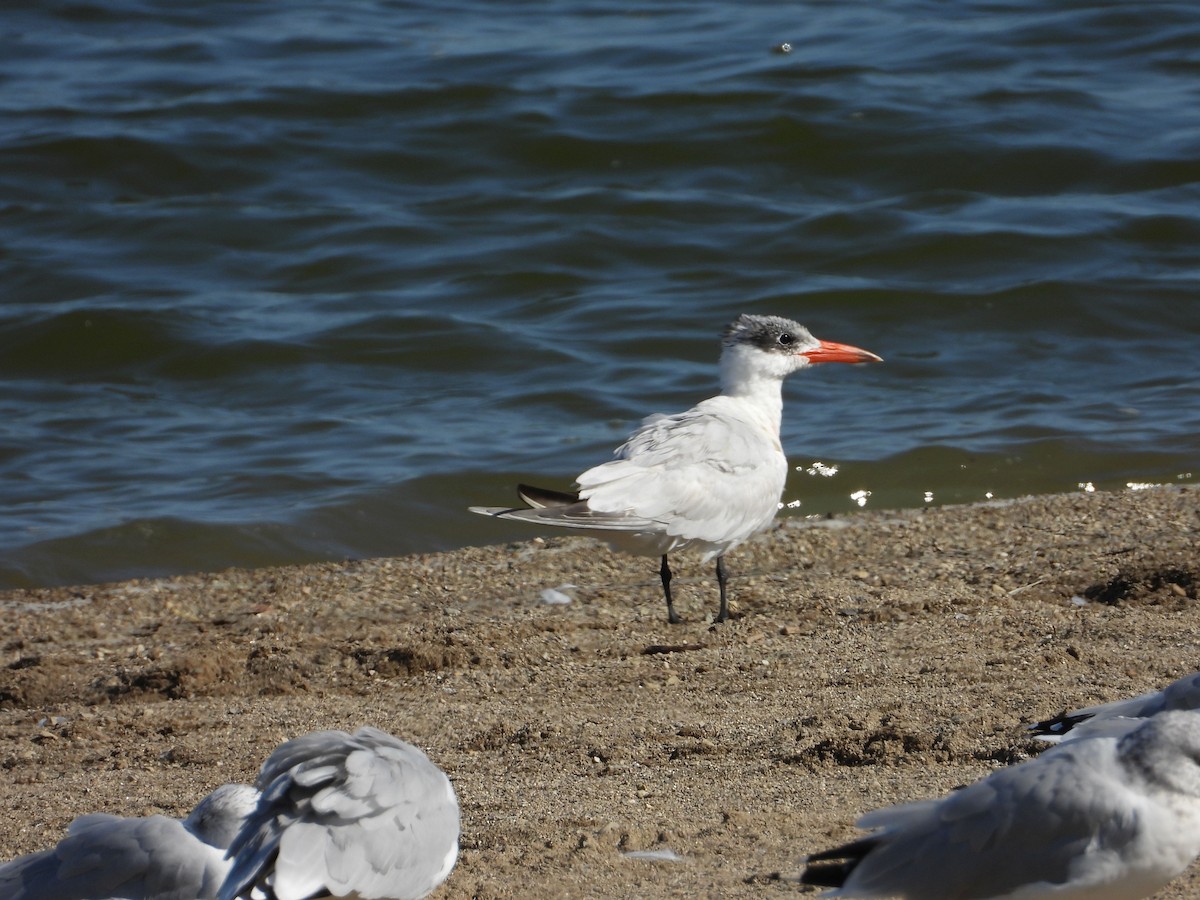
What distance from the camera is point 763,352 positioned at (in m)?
7.61

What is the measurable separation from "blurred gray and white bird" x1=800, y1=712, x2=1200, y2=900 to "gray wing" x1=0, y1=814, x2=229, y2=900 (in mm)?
1288

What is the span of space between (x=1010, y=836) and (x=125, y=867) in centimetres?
182

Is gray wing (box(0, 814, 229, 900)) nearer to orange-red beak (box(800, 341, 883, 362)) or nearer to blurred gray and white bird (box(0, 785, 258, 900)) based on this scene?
blurred gray and white bird (box(0, 785, 258, 900))

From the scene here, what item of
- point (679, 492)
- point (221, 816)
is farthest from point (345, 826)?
point (679, 492)

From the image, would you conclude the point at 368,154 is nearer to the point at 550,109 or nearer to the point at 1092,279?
the point at 550,109

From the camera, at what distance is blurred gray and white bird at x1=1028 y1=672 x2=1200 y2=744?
3.53m

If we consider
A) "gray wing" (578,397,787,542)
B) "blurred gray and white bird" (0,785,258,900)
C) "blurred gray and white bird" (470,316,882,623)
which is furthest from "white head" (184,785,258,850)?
"gray wing" (578,397,787,542)

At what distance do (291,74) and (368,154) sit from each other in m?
2.13

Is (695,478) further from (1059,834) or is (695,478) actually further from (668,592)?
(1059,834)

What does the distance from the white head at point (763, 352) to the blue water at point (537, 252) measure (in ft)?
3.79

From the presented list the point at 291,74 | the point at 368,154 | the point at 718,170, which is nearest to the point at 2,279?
the point at 368,154

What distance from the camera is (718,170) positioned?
14.4 m

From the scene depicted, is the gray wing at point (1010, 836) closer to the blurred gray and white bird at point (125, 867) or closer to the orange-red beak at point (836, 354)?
the blurred gray and white bird at point (125, 867)

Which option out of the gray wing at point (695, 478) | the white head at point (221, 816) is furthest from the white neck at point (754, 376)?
the white head at point (221, 816)
